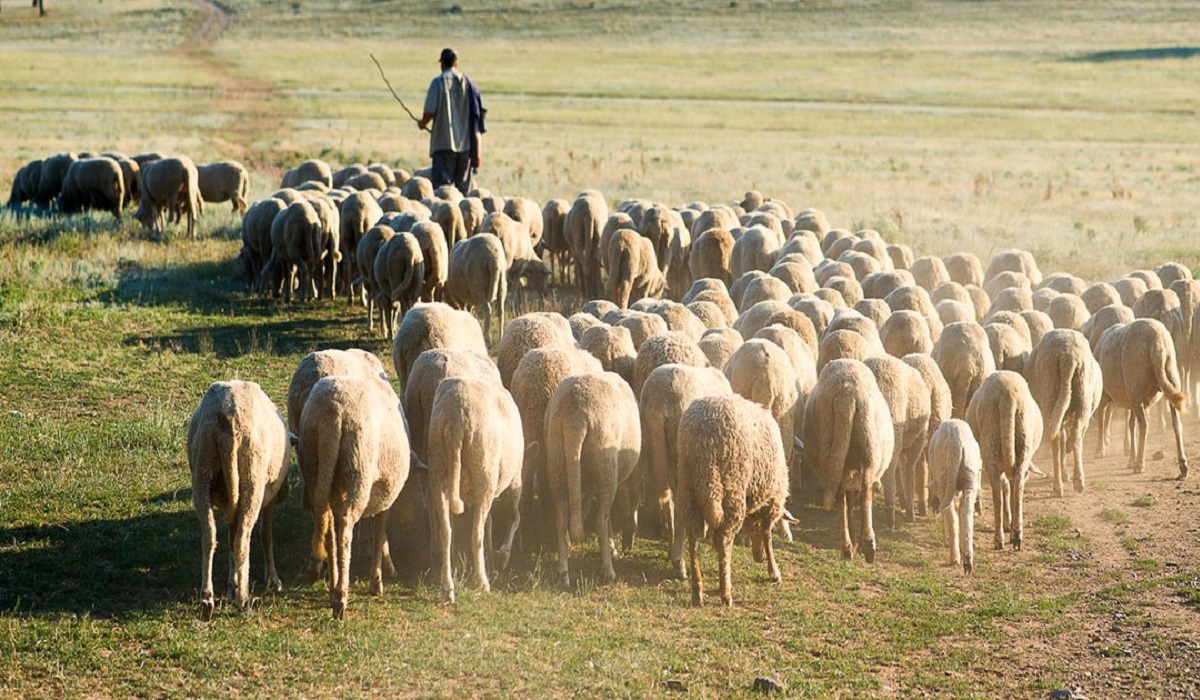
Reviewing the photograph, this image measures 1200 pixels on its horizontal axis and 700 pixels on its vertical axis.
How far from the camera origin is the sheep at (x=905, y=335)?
12.1 meters

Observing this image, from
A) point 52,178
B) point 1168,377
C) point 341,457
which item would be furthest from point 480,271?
point 52,178

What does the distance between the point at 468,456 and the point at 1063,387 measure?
579 centimetres

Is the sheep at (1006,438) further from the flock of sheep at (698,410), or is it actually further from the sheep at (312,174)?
the sheep at (312,174)

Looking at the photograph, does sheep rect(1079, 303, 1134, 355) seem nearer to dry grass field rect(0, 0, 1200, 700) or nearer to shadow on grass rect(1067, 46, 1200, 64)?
dry grass field rect(0, 0, 1200, 700)

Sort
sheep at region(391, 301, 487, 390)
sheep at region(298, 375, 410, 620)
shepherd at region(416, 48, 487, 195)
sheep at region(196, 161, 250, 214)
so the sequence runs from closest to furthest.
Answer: sheep at region(298, 375, 410, 620), sheep at region(391, 301, 487, 390), shepherd at region(416, 48, 487, 195), sheep at region(196, 161, 250, 214)

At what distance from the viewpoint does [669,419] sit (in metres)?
9.18

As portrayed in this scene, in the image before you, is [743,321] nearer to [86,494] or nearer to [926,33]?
[86,494]

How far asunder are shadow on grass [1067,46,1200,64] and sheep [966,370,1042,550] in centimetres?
7380

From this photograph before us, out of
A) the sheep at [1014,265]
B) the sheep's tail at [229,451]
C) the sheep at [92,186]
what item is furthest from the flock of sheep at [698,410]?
the sheep at [92,186]

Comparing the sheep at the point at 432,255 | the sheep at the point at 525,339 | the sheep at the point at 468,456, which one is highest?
the sheep at the point at 432,255

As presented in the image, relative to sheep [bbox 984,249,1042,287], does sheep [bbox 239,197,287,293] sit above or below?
above

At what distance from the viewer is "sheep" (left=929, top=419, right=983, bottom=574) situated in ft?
30.6

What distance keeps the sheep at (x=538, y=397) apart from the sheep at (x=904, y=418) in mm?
2377

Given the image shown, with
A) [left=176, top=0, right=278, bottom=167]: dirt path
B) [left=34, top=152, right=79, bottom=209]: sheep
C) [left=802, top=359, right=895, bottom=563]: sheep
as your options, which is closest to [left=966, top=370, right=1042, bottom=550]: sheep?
[left=802, top=359, right=895, bottom=563]: sheep
